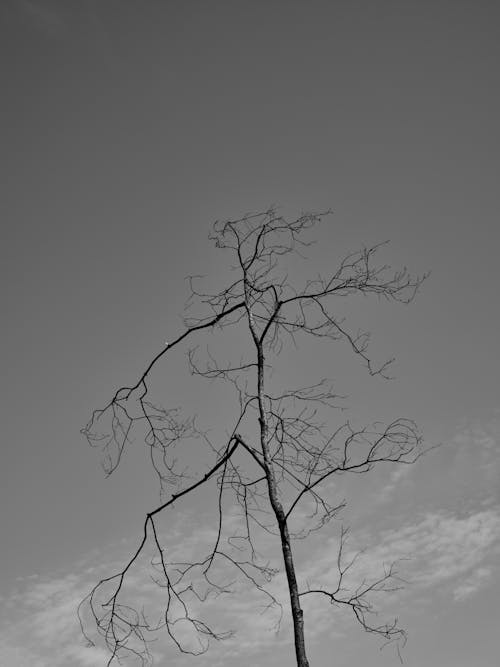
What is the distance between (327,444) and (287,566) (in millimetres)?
835

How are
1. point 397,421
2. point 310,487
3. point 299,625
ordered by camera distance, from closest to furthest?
point 299,625 < point 310,487 < point 397,421

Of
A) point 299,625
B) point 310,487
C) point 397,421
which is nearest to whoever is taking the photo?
point 299,625

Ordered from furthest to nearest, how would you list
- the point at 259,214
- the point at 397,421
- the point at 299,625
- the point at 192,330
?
1. the point at 259,214
2. the point at 192,330
3. the point at 397,421
4. the point at 299,625

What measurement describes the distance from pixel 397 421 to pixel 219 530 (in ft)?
4.21

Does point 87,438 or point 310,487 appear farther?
point 87,438

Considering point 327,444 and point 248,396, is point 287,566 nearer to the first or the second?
point 327,444

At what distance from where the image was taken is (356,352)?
4.05 m

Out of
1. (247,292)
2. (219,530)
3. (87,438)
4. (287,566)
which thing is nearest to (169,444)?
(87,438)

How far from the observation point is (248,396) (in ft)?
12.2

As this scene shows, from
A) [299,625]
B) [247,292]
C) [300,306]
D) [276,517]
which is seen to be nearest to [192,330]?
[247,292]

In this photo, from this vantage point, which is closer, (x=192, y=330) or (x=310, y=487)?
(x=310, y=487)

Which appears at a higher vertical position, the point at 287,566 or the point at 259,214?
the point at 259,214

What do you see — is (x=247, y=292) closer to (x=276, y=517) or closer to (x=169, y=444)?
(x=169, y=444)

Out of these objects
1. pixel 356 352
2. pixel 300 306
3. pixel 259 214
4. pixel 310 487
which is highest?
pixel 259 214
